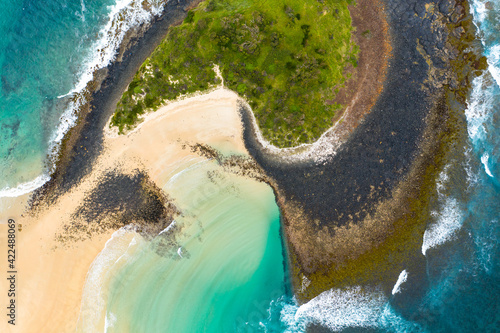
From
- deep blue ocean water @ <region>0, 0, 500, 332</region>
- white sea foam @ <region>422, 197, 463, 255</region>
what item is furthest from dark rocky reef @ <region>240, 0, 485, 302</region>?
deep blue ocean water @ <region>0, 0, 500, 332</region>

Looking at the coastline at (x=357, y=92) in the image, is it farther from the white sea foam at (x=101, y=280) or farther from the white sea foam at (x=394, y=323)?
the white sea foam at (x=394, y=323)

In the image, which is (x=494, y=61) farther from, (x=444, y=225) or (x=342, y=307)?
(x=342, y=307)

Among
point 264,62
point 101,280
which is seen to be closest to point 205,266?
point 101,280

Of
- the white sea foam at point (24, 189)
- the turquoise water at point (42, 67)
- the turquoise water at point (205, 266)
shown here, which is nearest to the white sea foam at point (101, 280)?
the turquoise water at point (205, 266)

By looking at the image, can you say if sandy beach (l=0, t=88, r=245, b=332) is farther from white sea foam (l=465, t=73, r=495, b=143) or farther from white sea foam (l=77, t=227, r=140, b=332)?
white sea foam (l=465, t=73, r=495, b=143)

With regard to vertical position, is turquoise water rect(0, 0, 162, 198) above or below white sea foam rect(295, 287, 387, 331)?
above

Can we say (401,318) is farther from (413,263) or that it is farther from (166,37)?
(166,37)
